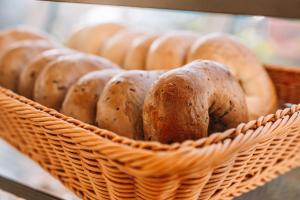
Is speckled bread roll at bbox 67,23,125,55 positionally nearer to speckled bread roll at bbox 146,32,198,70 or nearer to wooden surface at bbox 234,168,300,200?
speckled bread roll at bbox 146,32,198,70

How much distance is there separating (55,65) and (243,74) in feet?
1.06

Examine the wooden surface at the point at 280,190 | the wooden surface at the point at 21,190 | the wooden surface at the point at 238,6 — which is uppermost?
the wooden surface at the point at 238,6

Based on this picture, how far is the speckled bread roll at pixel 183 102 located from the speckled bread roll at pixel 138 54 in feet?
1.05

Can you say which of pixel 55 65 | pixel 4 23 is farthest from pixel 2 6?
pixel 55 65

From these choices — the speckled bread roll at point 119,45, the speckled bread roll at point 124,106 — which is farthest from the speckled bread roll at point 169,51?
the speckled bread roll at point 124,106

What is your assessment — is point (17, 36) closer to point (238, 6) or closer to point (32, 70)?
point (32, 70)

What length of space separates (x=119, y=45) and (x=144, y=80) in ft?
1.17

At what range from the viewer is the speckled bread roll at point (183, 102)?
46 centimetres

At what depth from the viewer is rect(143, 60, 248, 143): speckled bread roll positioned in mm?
456

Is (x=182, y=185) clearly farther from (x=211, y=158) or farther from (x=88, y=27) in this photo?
(x=88, y=27)

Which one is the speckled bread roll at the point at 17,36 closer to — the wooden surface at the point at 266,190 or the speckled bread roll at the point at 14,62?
the speckled bread roll at the point at 14,62

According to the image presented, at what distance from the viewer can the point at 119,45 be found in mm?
893

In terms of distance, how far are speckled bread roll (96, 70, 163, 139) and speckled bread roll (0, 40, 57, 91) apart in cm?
31

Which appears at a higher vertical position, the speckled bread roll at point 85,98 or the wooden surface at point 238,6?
the wooden surface at point 238,6
